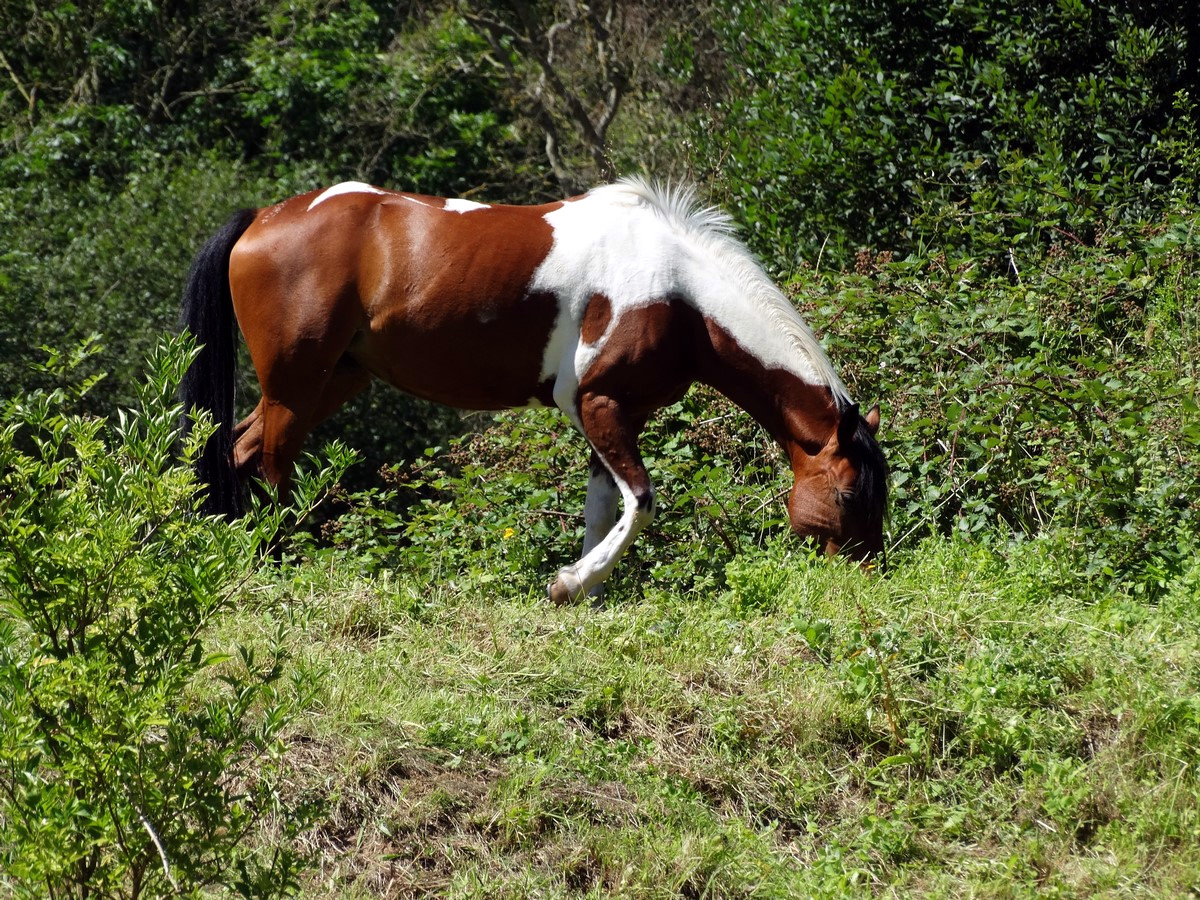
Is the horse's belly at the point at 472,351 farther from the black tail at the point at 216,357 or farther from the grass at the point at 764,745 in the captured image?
the grass at the point at 764,745

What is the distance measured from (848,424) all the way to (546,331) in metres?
1.38

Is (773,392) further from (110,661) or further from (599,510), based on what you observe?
Result: (110,661)

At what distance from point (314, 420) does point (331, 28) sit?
10276 mm

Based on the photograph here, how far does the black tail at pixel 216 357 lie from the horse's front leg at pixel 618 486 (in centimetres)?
157

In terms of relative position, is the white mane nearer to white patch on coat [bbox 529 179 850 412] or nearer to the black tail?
white patch on coat [bbox 529 179 850 412]

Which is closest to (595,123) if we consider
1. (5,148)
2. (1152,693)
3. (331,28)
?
(331,28)

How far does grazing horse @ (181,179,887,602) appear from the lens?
18.9 ft

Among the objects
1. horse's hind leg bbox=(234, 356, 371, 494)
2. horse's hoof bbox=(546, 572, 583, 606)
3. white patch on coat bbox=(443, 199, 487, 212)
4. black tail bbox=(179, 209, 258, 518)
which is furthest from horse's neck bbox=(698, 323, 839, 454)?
black tail bbox=(179, 209, 258, 518)

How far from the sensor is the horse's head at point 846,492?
572cm

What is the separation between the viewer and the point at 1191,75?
840cm

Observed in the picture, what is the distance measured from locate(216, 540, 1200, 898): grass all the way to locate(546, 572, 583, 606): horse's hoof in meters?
0.29

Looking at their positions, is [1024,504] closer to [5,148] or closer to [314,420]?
[314,420]

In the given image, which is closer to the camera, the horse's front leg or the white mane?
the horse's front leg

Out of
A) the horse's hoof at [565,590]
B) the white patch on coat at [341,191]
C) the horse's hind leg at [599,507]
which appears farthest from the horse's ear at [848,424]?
the white patch on coat at [341,191]
